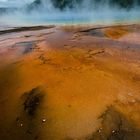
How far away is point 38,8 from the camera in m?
61.6

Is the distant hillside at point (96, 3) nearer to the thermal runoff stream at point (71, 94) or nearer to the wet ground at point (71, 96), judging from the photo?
the thermal runoff stream at point (71, 94)

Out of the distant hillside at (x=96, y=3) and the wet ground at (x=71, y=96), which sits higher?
the wet ground at (x=71, y=96)

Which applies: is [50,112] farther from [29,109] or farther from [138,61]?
[138,61]

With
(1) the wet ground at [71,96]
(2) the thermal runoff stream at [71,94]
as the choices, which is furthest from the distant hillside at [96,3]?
(1) the wet ground at [71,96]

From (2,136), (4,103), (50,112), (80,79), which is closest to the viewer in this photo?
(2,136)

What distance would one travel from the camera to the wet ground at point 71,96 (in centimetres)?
516

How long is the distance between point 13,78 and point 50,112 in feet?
8.38

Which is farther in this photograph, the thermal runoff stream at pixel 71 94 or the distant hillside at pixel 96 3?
the distant hillside at pixel 96 3

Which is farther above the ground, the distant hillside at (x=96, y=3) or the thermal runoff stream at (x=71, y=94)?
the thermal runoff stream at (x=71, y=94)

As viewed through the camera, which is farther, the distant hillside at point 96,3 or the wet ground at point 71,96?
the distant hillside at point 96,3

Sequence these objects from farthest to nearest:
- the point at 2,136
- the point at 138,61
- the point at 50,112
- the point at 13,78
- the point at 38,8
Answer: the point at 38,8 → the point at 138,61 → the point at 13,78 → the point at 50,112 → the point at 2,136

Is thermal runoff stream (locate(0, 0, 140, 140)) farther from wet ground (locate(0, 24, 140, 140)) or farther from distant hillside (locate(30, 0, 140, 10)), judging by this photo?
distant hillside (locate(30, 0, 140, 10))

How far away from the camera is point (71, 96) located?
629 centimetres

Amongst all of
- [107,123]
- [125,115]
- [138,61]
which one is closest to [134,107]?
[125,115]
